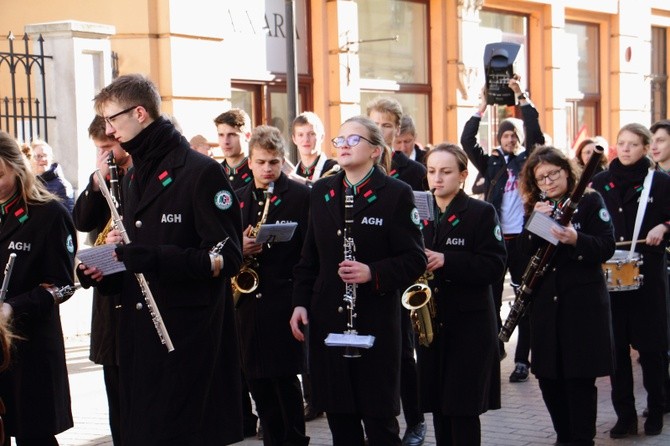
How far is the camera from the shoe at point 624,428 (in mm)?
7836

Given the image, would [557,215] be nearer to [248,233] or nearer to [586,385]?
[586,385]

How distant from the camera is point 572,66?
77.6ft

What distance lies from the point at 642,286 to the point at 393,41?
A: 11.3m

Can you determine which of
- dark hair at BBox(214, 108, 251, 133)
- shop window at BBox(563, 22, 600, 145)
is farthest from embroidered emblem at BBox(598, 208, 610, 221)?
shop window at BBox(563, 22, 600, 145)

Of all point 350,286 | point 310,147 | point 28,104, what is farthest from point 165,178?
point 28,104

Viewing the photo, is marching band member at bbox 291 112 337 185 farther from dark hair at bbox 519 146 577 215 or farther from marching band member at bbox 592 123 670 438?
marching band member at bbox 592 123 670 438

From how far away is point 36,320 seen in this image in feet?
19.3

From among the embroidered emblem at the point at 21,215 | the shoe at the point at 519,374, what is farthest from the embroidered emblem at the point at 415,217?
the shoe at the point at 519,374

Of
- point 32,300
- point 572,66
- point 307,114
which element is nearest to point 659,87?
point 572,66

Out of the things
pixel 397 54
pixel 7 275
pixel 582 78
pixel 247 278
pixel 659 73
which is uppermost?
pixel 659 73

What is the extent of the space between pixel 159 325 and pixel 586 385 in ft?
9.72

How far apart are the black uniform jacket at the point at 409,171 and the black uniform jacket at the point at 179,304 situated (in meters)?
3.19

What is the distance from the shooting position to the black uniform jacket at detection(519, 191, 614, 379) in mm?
7141

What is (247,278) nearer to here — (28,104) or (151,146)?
(151,146)
